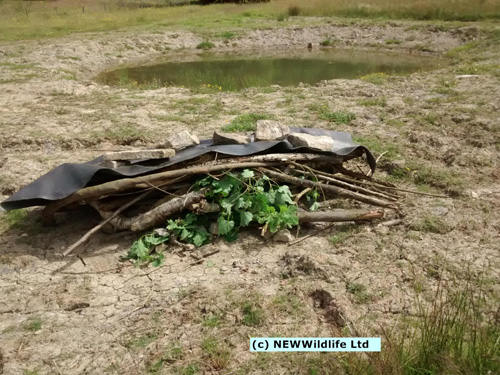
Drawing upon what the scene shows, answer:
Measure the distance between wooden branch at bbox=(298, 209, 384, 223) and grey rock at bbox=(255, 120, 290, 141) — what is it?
105 centimetres

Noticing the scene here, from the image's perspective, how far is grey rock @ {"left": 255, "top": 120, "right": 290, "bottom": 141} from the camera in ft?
17.1

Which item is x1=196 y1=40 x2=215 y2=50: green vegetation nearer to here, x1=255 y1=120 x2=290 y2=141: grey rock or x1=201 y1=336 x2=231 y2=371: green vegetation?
x1=255 y1=120 x2=290 y2=141: grey rock

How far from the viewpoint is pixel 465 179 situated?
5.52 m

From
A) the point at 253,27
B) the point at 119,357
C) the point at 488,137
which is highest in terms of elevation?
the point at 253,27

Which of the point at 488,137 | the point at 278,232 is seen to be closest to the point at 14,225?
the point at 278,232

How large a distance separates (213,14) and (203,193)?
77.0 feet

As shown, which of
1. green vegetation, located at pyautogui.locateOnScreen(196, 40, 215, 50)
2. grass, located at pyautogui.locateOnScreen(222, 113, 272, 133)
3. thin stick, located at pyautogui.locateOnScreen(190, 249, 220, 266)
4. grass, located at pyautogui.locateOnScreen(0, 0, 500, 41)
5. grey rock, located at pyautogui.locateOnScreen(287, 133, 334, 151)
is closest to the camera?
thin stick, located at pyautogui.locateOnScreen(190, 249, 220, 266)

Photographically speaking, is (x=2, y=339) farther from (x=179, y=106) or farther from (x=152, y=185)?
(x=179, y=106)

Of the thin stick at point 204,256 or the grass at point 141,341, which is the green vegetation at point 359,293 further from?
the grass at point 141,341

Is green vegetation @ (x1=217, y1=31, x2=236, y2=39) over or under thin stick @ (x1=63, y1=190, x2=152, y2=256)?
over

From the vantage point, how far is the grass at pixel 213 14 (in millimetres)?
20250

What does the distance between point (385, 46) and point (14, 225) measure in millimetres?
17550

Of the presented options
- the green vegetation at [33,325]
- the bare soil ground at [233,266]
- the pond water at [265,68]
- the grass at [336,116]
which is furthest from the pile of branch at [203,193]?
the pond water at [265,68]

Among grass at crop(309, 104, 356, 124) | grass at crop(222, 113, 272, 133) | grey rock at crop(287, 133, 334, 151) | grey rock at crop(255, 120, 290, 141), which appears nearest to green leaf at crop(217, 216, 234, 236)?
grey rock at crop(255, 120, 290, 141)
